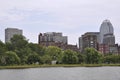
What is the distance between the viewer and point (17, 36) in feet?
605

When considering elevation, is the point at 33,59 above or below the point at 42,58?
below

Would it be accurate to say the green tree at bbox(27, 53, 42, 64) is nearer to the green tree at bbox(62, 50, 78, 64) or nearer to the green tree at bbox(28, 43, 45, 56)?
the green tree at bbox(62, 50, 78, 64)

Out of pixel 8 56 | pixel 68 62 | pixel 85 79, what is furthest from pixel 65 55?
pixel 85 79

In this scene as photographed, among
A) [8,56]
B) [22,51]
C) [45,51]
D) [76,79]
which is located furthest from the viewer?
[45,51]

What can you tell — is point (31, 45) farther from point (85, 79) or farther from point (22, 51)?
point (85, 79)

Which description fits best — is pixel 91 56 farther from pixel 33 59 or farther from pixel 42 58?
pixel 33 59

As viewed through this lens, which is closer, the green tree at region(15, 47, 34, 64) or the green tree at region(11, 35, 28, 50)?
the green tree at region(15, 47, 34, 64)

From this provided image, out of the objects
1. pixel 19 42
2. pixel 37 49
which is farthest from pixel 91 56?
pixel 19 42

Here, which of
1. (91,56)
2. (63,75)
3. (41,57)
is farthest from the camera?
(41,57)

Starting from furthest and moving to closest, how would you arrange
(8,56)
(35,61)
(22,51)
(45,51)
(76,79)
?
(45,51), (22,51), (35,61), (8,56), (76,79)

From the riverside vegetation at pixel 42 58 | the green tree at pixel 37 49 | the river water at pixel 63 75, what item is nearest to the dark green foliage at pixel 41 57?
the riverside vegetation at pixel 42 58

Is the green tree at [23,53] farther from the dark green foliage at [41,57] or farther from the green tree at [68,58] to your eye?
the green tree at [68,58]

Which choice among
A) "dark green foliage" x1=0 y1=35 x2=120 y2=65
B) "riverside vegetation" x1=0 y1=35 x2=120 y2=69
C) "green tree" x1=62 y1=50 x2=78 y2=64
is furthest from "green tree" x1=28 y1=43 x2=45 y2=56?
"green tree" x1=62 y1=50 x2=78 y2=64

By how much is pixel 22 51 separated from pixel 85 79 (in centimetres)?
10474
